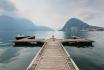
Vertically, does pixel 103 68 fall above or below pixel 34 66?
below

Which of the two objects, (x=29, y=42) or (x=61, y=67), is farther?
A: (x=29, y=42)

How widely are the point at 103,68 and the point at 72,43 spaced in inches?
949

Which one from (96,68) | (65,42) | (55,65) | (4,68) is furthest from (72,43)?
(55,65)

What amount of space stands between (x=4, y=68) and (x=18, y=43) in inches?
972

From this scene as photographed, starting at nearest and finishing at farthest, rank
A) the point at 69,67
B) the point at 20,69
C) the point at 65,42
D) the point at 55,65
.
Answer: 1. the point at 69,67
2. the point at 55,65
3. the point at 20,69
4. the point at 65,42

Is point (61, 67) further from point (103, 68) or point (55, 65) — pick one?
point (103, 68)

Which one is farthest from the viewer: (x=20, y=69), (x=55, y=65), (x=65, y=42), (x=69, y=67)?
(x=65, y=42)

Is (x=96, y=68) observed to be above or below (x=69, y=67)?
below

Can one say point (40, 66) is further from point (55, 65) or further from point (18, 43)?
point (18, 43)

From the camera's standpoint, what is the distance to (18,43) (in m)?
45.8

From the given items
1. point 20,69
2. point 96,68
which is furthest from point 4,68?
point 96,68

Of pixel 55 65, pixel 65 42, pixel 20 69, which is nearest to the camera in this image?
pixel 55 65

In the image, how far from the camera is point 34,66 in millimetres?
15250

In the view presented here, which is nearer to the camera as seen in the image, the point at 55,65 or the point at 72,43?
the point at 55,65
